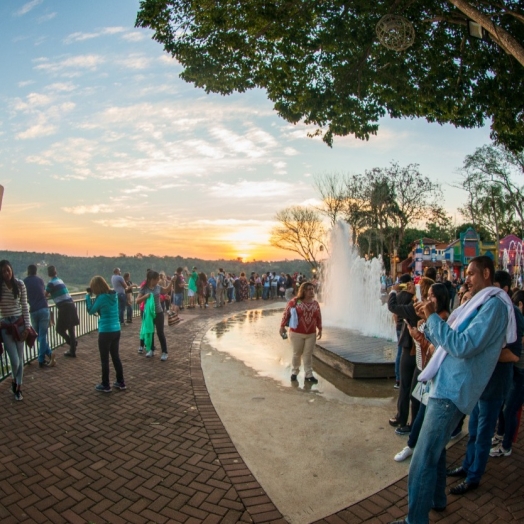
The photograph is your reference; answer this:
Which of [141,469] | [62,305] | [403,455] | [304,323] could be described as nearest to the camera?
[141,469]

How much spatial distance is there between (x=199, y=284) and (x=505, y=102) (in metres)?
16.1

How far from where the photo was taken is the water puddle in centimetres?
639

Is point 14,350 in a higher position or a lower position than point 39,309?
lower

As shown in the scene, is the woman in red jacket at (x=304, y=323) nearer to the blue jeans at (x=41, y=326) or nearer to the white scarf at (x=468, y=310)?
the white scarf at (x=468, y=310)

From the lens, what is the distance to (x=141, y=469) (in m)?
3.94

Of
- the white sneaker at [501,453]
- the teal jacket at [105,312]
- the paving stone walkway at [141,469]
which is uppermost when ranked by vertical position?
the teal jacket at [105,312]

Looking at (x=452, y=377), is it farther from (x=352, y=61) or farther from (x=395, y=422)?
(x=352, y=61)

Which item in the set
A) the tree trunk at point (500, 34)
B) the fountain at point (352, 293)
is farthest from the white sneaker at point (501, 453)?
the fountain at point (352, 293)

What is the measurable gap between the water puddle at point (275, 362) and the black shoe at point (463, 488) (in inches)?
94.5

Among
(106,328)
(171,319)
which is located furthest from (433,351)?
(171,319)

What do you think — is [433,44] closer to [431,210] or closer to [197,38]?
[197,38]

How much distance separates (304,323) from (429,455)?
13.7ft

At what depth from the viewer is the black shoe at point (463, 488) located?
3.48 meters

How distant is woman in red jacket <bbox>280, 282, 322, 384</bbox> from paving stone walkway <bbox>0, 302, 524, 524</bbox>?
5.98ft
